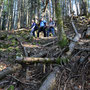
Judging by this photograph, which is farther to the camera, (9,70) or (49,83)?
(9,70)

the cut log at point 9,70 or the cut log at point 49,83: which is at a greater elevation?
the cut log at point 9,70

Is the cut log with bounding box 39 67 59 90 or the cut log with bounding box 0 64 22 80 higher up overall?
the cut log with bounding box 0 64 22 80

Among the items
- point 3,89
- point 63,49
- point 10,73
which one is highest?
point 63,49

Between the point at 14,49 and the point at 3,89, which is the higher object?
the point at 14,49

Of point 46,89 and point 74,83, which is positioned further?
point 74,83

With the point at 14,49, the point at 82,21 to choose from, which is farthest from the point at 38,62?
the point at 82,21

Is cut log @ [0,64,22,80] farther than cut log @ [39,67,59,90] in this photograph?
Yes

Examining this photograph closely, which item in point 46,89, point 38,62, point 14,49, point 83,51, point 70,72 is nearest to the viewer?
point 46,89

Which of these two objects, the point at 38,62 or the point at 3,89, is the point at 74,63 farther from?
the point at 3,89

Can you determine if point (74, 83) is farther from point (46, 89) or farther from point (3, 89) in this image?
point (3, 89)

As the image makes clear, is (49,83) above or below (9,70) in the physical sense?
below

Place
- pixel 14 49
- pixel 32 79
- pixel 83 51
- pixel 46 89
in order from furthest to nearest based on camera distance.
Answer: pixel 14 49, pixel 83 51, pixel 32 79, pixel 46 89

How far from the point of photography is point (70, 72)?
334 centimetres

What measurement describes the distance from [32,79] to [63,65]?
3.50 ft
